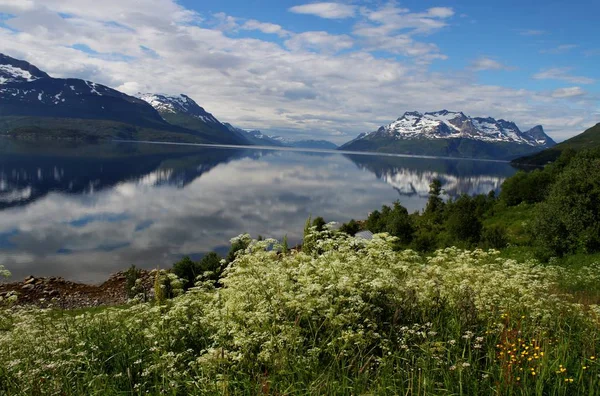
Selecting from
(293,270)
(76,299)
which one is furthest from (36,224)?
(293,270)

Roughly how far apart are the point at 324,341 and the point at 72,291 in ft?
116

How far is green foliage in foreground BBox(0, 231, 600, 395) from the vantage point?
6.61 metres

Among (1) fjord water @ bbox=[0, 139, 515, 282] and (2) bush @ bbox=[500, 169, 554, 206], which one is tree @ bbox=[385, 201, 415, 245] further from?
(2) bush @ bbox=[500, 169, 554, 206]

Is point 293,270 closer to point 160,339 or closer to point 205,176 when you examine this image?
point 160,339

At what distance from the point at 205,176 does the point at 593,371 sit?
132462 millimetres

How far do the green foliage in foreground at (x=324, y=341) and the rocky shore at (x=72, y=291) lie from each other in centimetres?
2490

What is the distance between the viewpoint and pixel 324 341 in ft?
23.5

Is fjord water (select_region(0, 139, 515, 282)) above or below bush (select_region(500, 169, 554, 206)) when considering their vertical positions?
below

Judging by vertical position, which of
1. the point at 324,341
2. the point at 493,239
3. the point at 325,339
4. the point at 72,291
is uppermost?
the point at 324,341

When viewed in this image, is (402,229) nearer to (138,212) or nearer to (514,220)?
(514,220)

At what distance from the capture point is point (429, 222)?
5731 centimetres

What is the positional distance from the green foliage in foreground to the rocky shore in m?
24.9

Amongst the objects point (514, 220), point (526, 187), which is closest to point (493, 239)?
point (514, 220)

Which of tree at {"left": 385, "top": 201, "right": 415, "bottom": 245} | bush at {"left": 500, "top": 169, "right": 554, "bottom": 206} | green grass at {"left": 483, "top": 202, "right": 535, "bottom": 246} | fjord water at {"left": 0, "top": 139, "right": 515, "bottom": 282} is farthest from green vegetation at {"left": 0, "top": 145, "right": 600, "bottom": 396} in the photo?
bush at {"left": 500, "top": 169, "right": 554, "bottom": 206}
